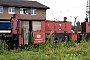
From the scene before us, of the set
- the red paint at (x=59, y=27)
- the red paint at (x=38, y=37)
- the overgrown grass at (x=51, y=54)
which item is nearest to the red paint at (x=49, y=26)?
the red paint at (x=59, y=27)

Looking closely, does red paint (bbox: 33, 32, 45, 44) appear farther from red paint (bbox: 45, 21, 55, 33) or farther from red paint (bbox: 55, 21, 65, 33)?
red paint (bbox: 55, 21, 65, 33)

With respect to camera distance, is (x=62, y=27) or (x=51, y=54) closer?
(x=51, y=54)

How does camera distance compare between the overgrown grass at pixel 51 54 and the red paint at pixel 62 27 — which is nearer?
the overgrown grass at pixel 51 54

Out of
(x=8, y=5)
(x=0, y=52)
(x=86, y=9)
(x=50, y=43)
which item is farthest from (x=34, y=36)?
(x=8, y=5)

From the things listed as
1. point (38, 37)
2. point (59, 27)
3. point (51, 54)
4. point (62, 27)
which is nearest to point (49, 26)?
point (59, 27)

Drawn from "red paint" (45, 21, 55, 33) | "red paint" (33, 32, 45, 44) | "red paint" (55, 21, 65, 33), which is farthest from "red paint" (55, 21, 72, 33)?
"red paint" (33, 32, 45, 44)

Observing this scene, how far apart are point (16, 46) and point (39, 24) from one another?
9.82 ft

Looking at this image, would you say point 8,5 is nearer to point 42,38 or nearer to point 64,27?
point 64,27

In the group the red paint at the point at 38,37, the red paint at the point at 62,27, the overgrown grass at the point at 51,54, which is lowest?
the overgrown grass at the point at 51,54

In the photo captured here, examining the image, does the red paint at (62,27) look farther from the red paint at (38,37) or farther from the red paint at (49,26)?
the red paint at (38,37)

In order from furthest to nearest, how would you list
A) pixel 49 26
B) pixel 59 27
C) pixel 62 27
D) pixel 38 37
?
pixel 62 27, pixel 59 27, pixel 49 26, pixel 38 37

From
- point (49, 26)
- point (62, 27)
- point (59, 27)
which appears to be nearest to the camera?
point (49, 26)

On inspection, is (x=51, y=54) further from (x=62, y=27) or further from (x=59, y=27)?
(x=62, y=27)

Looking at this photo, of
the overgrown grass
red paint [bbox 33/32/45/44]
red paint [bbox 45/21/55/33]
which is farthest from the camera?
red paint [bbox 45/21/55/33]
